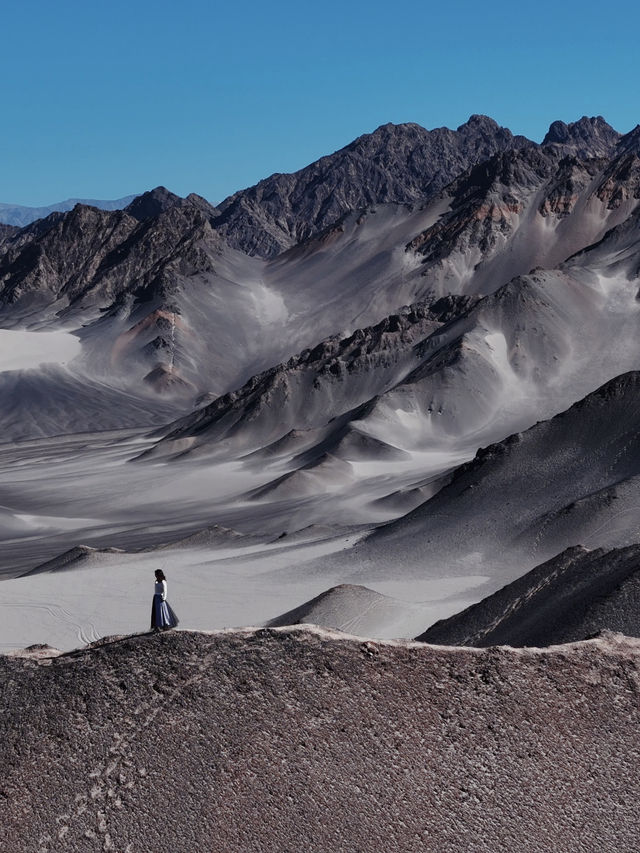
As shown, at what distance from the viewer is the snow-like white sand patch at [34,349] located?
11769 cm

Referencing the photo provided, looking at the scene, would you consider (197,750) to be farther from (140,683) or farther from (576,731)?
(576,731)

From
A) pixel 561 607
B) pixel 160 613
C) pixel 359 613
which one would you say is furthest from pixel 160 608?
pixel 359 613

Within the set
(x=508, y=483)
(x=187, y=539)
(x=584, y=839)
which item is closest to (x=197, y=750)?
(x=584, y=839)

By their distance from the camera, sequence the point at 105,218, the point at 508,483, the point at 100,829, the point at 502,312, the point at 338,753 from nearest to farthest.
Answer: the point at 100,829 → the point at 338,753 → the point at 508,483 → the point at 502,312 → the point at 105,218

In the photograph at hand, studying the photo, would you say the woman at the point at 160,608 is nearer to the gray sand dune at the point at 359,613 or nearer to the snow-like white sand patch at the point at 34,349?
the gray sand dune at the point at 359,613

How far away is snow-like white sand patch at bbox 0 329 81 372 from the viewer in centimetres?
11769

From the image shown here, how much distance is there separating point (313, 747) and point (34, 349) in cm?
11628

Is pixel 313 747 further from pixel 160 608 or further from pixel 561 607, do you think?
pixel 561 607

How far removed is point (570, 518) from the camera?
95.3 ft

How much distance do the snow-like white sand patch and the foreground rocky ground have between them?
108726 mm

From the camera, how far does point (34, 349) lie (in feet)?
400

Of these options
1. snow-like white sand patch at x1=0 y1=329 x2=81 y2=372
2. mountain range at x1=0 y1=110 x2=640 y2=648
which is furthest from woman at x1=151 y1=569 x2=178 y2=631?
snow-like white sand patch at x1=0 y1=329 x2=81 y2=372

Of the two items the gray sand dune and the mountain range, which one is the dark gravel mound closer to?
the gray sand dune

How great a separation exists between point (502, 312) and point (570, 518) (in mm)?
48686
